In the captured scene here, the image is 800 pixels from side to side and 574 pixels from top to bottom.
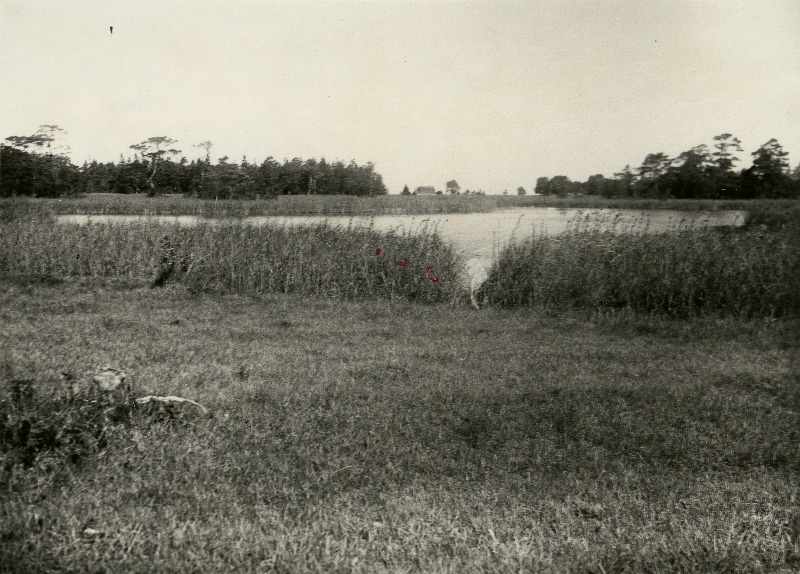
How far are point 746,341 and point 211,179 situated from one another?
4133cm

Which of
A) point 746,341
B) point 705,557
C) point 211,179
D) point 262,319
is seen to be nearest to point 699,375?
point 746,341

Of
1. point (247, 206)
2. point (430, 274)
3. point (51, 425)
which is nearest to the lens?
point (51, 425)

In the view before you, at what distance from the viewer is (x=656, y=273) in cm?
1156

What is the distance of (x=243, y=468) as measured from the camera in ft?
15.0

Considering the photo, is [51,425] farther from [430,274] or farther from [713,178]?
[713,178]

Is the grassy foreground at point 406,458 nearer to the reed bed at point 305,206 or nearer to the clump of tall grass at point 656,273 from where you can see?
the clump of tall grass at point 656,273

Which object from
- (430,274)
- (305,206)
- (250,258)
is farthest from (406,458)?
(305,206)

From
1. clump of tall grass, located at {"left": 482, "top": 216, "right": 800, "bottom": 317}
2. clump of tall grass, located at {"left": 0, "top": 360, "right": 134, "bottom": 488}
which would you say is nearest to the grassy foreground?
clump of tall grass, located at {"left": 0, "top": 360, "right": 134, "bottom": 488}

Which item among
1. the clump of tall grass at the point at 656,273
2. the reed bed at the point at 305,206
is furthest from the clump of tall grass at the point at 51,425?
the reed bed at the point at 305,206

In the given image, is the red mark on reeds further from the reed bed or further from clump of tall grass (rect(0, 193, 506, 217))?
clump of tall grass (rect(0, 193, 506, 217))

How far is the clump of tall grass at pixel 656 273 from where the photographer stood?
445 inches

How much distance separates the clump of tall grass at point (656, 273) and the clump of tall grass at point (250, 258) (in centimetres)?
166

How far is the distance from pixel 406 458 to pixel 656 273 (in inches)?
332

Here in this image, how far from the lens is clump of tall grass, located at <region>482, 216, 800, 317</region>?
11.3 metres
